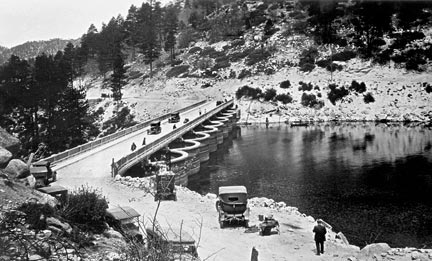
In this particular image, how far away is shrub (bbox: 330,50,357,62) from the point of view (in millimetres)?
106062

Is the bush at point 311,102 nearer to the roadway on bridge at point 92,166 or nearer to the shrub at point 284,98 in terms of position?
the shrub at point 284,98

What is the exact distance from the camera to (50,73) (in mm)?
67688

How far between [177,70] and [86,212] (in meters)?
107

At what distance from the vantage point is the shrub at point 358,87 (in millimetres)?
95812

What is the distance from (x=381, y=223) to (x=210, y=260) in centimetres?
1600

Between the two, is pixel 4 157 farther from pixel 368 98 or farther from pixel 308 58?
pixel 308 58

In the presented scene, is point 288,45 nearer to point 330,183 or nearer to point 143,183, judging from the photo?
point 330,183

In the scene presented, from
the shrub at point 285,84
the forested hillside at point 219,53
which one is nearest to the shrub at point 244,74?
the forested hillside at point 219,53

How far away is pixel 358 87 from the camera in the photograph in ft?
315

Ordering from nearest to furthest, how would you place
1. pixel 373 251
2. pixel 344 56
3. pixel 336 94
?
1. pixel 373 251
2. pixel 336 94
3. pixel 344 56

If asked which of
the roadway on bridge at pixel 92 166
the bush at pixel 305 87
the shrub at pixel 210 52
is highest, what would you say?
the shrub at pixel 210 52

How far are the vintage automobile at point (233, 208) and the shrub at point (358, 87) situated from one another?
7845 cm

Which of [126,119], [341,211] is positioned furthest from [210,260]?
[126,119]

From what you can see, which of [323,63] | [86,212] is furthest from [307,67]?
[86,212]
